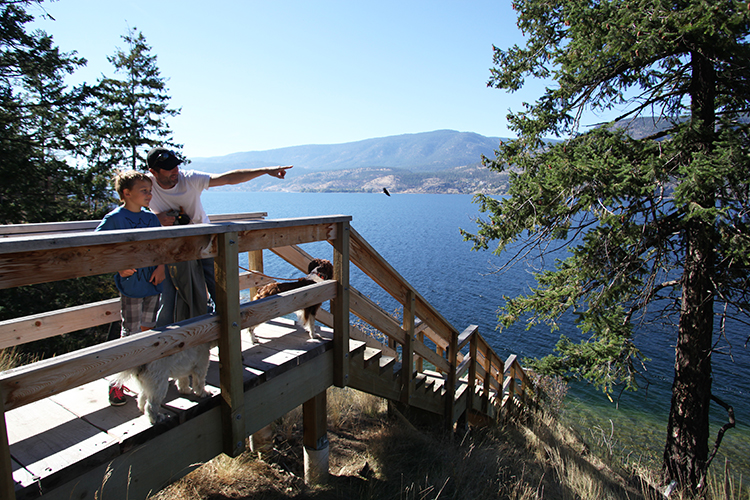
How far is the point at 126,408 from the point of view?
2.39m

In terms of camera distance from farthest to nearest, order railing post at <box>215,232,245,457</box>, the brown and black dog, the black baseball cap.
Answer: the brown and black dog, the black baseball cap, railing post at <box>215,232,245,457</box>

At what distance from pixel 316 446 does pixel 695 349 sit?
20.9ft

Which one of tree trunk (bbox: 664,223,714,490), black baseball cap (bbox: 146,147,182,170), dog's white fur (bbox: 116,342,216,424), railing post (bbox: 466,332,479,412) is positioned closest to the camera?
dog's white fur (bbox: 116,342,216,424)

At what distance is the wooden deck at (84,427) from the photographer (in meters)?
1.79

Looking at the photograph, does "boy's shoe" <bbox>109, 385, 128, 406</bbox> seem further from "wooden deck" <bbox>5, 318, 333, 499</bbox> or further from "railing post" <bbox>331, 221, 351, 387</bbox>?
"railing post" <bbox>331, 221, 351, 387</bbox>

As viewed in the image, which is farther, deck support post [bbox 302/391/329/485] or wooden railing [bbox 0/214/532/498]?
deck support post [bbox 302/391/329/485]

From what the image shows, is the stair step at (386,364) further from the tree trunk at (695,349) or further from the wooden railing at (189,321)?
the tree trunk at (695,349)

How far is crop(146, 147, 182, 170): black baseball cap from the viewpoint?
2.82 meters

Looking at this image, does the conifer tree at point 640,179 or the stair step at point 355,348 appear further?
the conifer tree at point 640,179

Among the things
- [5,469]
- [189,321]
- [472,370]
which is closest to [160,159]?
[189,321]

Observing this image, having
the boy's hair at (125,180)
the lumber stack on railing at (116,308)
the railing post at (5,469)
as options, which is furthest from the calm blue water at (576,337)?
the railing post at (5,469)

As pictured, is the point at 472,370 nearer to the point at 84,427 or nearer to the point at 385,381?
the point at 385,381

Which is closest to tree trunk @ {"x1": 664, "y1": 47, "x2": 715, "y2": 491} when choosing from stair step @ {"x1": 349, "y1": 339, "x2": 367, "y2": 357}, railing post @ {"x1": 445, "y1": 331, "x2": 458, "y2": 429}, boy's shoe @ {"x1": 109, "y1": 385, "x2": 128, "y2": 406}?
railing post @ {"x1": 445, "y1": 331, "x2": 458, "y2": 429}

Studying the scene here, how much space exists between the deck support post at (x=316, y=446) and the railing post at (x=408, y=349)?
0.94 m
